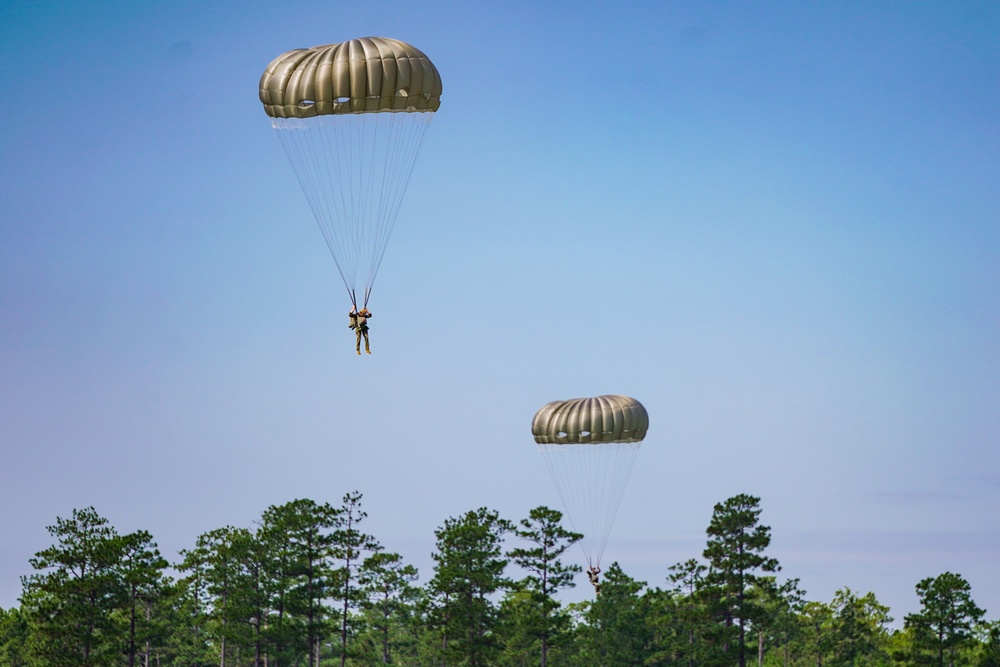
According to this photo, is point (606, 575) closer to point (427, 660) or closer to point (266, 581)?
point (427, 660)

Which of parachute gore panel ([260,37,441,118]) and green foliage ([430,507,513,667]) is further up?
parachute gore panel ([260,37,441,118])

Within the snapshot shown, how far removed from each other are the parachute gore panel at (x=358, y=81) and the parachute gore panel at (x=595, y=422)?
59.4 feet

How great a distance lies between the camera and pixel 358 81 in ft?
144

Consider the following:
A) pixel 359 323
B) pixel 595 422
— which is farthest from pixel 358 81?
pixel 595 422

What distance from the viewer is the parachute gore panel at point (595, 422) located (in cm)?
5916

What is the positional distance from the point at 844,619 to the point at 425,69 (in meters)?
52.1

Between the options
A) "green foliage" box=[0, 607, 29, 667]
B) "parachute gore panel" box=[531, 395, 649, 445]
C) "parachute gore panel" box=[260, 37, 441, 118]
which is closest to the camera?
"parachute gore panel" box=[260, 37, 441, 118]

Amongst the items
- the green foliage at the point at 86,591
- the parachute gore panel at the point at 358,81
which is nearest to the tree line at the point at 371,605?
the green foliage at the point at 86,591

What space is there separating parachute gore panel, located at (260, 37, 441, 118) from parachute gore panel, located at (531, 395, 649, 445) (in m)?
18.1

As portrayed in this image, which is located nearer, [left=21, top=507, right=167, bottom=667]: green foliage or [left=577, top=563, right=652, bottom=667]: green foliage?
[left=21, top=507, right=167, bottom=667]: green foliage

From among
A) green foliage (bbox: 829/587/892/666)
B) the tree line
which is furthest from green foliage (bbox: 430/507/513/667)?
green foliage (bbox: 829/587/892/666)

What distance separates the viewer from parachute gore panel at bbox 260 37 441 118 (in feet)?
144

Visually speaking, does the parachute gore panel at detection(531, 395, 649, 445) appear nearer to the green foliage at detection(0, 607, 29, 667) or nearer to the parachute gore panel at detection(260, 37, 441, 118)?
the parachute gore panel at detection(260, 37, 441, 118)

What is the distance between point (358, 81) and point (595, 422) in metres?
20.3
